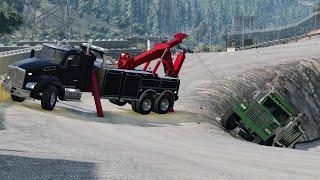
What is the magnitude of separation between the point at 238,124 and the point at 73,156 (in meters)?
13.7

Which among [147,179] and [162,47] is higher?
[162,47]

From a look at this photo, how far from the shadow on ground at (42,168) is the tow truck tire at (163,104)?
38.0 ft

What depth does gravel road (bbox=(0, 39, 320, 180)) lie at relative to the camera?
498 inches

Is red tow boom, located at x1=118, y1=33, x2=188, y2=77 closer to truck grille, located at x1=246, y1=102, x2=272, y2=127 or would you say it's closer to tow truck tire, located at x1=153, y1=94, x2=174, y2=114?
tow truck tire, located at x1=153, y1=94, x2=174, y2=114

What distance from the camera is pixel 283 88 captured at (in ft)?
140

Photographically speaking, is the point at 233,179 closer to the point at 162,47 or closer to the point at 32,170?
the point at 32,170

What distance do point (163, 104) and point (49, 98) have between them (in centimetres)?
512

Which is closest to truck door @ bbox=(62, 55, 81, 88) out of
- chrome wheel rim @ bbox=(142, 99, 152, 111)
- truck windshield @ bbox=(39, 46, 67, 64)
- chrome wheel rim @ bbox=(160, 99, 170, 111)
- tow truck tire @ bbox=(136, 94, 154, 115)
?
truck windshield @ bbox=(39, 46, 67, 64)

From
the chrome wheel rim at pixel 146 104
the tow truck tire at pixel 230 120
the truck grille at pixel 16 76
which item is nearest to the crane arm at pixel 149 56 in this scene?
the chrome wheel rim at pixel 146 104

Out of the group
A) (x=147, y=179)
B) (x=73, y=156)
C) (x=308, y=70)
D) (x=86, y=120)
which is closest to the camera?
(x=147, y=179)

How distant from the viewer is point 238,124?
2639 cm

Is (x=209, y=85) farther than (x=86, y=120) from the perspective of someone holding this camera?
Yes

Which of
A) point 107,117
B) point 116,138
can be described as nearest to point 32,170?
point 116,138

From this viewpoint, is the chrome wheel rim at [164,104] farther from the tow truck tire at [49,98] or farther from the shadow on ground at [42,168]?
the shadow on ground at [42,168]
